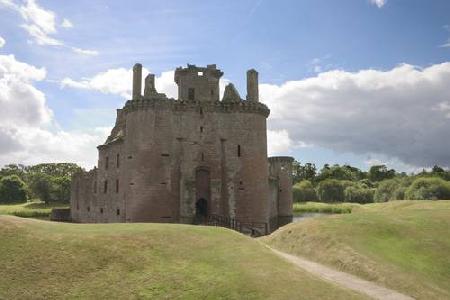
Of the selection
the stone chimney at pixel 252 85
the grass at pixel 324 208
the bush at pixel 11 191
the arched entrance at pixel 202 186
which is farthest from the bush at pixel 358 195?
the bush at pixel 11 191

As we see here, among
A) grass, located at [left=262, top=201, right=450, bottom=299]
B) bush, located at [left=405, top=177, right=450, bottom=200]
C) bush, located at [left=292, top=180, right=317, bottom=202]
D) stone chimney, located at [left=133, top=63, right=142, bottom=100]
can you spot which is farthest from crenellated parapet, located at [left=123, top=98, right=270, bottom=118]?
bush, located at [left=292, top=180, right=317, bottom=202]

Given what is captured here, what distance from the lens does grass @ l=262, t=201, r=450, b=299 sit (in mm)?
20445

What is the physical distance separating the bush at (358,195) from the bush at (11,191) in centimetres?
6711

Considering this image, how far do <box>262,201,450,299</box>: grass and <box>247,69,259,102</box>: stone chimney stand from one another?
17867mm

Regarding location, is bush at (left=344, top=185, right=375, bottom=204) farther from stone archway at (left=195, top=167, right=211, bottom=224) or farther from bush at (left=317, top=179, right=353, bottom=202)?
stone archway at (left=195, top=167, right=211, bottom=224)

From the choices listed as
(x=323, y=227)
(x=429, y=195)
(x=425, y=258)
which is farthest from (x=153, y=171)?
(x=429, y=195)

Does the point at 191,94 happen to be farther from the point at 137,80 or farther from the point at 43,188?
the point at 43,188

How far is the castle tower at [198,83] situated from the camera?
45031mm

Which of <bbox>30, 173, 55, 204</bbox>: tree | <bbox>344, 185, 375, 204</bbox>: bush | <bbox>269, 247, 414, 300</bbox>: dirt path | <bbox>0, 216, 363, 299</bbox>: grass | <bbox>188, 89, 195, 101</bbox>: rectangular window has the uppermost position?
<bbox>188, 89, 195, 101</bbox>: rectangular window

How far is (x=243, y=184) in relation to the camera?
42.8m

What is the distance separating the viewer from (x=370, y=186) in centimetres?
11669

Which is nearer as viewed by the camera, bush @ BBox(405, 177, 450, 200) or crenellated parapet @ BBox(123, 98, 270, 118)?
crenellated parapet @ BBox(123, 98, 270, 118)

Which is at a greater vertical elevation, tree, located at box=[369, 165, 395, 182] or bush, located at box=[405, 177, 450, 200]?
tree, located at box=[369, 165, 395, 182]

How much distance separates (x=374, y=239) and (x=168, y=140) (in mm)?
21310
